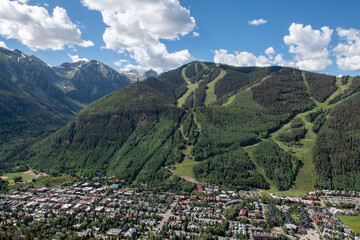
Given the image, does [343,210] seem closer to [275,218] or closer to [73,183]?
[275,218]

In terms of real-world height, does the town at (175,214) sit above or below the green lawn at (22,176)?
below

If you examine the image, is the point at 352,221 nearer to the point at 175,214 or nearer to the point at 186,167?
the point at 175,214

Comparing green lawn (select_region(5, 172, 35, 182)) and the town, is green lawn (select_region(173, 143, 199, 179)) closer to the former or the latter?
the town

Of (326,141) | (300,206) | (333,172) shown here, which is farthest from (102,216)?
(326,141)

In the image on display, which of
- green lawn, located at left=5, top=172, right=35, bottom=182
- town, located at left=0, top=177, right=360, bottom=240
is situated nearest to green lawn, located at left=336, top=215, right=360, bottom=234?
town, located at left=0, top=177, right=360, bottom=240

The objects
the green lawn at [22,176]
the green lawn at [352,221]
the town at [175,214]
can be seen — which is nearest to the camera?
the town at [175,214]

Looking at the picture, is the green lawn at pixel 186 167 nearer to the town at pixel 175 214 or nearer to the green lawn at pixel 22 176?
the town at pixel 175 214

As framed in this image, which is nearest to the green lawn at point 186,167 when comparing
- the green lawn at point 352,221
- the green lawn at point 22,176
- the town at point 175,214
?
the town at point 175,214
